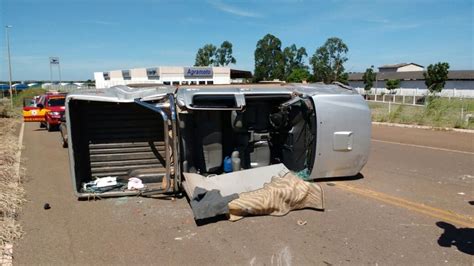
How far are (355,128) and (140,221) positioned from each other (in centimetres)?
400

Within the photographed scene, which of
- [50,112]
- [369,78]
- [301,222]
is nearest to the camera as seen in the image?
[301,222]

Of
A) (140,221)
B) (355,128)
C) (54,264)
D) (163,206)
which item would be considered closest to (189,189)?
(163,206)

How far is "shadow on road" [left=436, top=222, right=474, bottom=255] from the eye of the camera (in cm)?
432

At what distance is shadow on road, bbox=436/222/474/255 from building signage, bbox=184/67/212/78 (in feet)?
188

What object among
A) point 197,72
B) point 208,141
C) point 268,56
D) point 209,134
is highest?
point 268,56

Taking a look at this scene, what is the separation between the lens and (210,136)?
22.5ft

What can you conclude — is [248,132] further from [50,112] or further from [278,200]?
[50,112]

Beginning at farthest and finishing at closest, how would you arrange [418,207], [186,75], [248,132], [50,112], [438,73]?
[186,75], [438,73], [50,112], [248,132], [418,207]

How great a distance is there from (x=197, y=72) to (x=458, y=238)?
58.6 metres

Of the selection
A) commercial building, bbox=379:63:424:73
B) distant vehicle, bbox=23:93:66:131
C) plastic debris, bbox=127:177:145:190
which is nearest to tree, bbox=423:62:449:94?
distant vehicle, bbox=23:93:66:131

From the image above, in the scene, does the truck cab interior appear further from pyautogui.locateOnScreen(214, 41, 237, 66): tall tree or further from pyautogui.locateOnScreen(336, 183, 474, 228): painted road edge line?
pyautogui.locateOnScreen(214, 41, 237, 66): tall tree

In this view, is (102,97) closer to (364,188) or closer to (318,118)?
(318,118)

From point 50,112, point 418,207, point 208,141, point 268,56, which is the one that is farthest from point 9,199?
point 268,56

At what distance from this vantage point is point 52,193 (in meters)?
6.81
